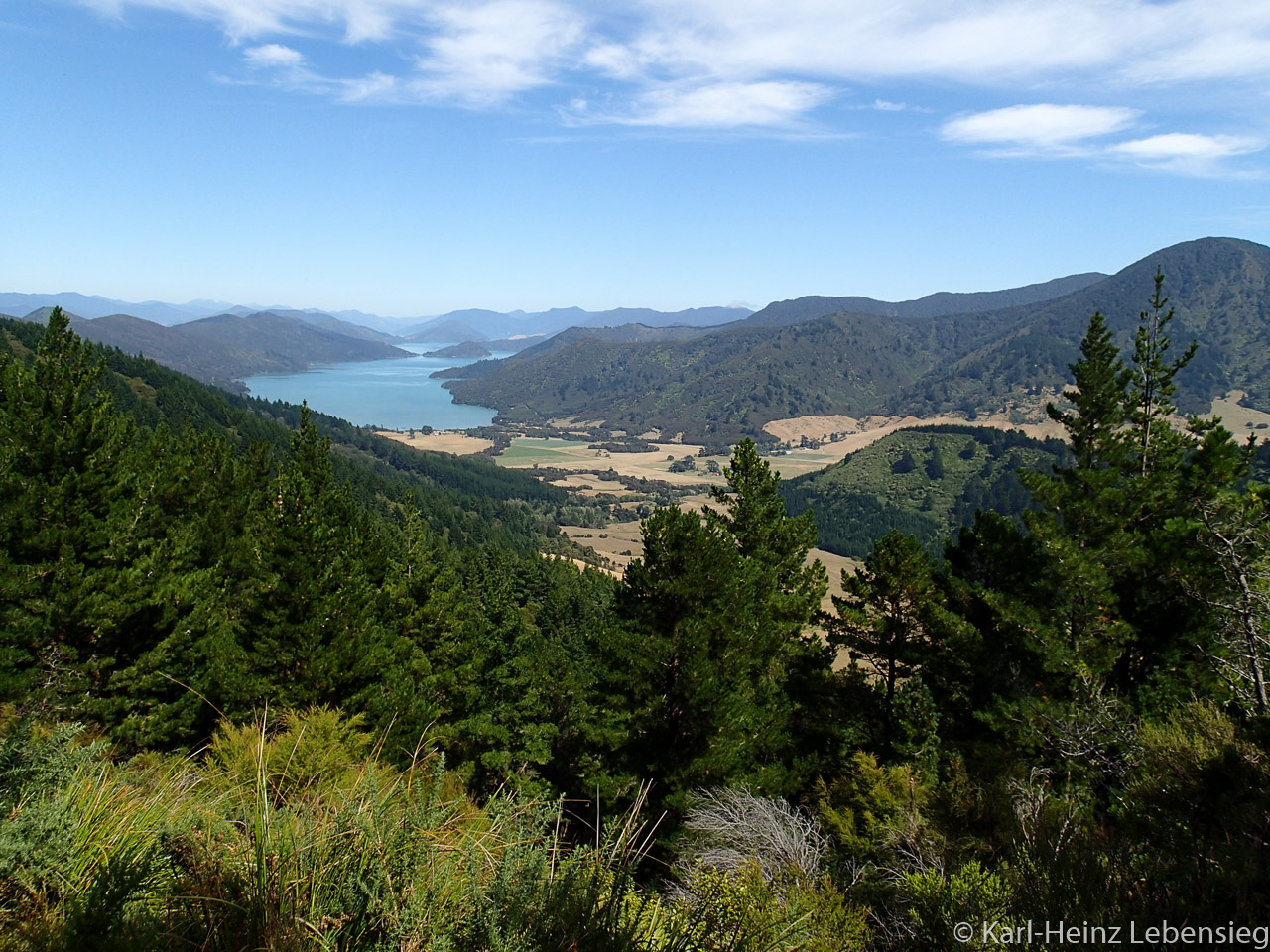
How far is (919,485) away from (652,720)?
173301 mm

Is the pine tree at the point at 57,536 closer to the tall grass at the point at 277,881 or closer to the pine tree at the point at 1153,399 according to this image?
the tall grass at the point at 277,881

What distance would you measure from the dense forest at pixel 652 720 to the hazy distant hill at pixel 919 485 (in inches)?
5038

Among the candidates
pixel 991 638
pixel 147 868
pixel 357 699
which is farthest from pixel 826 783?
pixel 147 868

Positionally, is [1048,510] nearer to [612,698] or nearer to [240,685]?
[612,698]

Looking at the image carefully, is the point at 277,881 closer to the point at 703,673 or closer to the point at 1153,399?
the point at 703,673

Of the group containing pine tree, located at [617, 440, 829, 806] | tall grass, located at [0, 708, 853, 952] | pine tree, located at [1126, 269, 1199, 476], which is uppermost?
pine tree, located at [1126, 269, 1199, 476]

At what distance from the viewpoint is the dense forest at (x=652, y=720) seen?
3.29m

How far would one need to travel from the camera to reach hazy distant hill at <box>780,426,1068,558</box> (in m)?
154

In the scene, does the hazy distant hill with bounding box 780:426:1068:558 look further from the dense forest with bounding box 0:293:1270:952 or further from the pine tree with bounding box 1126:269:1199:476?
the dense forest with bounding box 0:293:1270:952

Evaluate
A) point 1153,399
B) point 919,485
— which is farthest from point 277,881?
point 919,485

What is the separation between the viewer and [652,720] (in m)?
17.7

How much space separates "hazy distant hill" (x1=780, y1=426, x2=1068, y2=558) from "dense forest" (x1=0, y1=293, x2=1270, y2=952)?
420 ft

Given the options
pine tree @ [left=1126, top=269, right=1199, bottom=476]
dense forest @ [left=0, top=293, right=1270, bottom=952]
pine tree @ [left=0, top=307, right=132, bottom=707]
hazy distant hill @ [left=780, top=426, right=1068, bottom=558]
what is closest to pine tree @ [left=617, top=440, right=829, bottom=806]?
dense forest @ [left=0, top=293, right=1270, bottom=952]

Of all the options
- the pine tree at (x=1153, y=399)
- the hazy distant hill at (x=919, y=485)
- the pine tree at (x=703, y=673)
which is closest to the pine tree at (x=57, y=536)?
the pine tree at (x=703, y=673)
